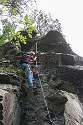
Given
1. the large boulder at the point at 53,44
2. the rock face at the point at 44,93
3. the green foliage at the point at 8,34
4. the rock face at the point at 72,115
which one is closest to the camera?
the green foliage at the point at 8,34

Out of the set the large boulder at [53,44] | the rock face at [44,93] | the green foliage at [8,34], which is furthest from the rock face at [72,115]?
the large boulder at [53,44]

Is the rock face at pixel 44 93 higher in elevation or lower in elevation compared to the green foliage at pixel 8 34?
lower

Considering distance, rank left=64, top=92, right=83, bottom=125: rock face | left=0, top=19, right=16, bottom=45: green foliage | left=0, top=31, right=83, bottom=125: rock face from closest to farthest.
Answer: left=0, top=19, right=16, bottom=45: green foliage < left=0, top=31, right=83, bottom=125: rock face < left=64, top=92, right=83, bottom=125: rock face

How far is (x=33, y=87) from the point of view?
1321 cm

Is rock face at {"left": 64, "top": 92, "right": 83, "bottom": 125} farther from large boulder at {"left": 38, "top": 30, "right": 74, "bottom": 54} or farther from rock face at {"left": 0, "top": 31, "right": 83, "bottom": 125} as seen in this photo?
large boulder at {"left": 38, "top": 30, "right": 74, "bottom": 54}

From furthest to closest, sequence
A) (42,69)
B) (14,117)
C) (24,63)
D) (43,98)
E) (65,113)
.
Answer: (42,69) → (24,63) → (43,98) → (65,113) → (14,117)

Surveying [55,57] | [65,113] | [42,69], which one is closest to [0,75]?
[65,113]

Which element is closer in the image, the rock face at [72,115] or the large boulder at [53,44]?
the rock face at [72,115]

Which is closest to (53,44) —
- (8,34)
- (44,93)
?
(44,93)

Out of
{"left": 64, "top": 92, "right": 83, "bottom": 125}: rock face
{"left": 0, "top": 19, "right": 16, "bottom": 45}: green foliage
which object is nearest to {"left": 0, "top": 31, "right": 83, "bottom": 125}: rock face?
{"left": 64, "top": 92, "right": 83, "bottom": 125}: rock face

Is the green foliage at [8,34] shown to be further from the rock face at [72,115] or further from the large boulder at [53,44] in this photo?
the large boulder at [53,44]

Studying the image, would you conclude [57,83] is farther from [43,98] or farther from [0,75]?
[0,75]

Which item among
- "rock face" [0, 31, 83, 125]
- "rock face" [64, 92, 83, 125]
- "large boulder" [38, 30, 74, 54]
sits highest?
"large boulder" [38, 30, 74, 54]

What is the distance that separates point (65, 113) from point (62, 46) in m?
11.7
